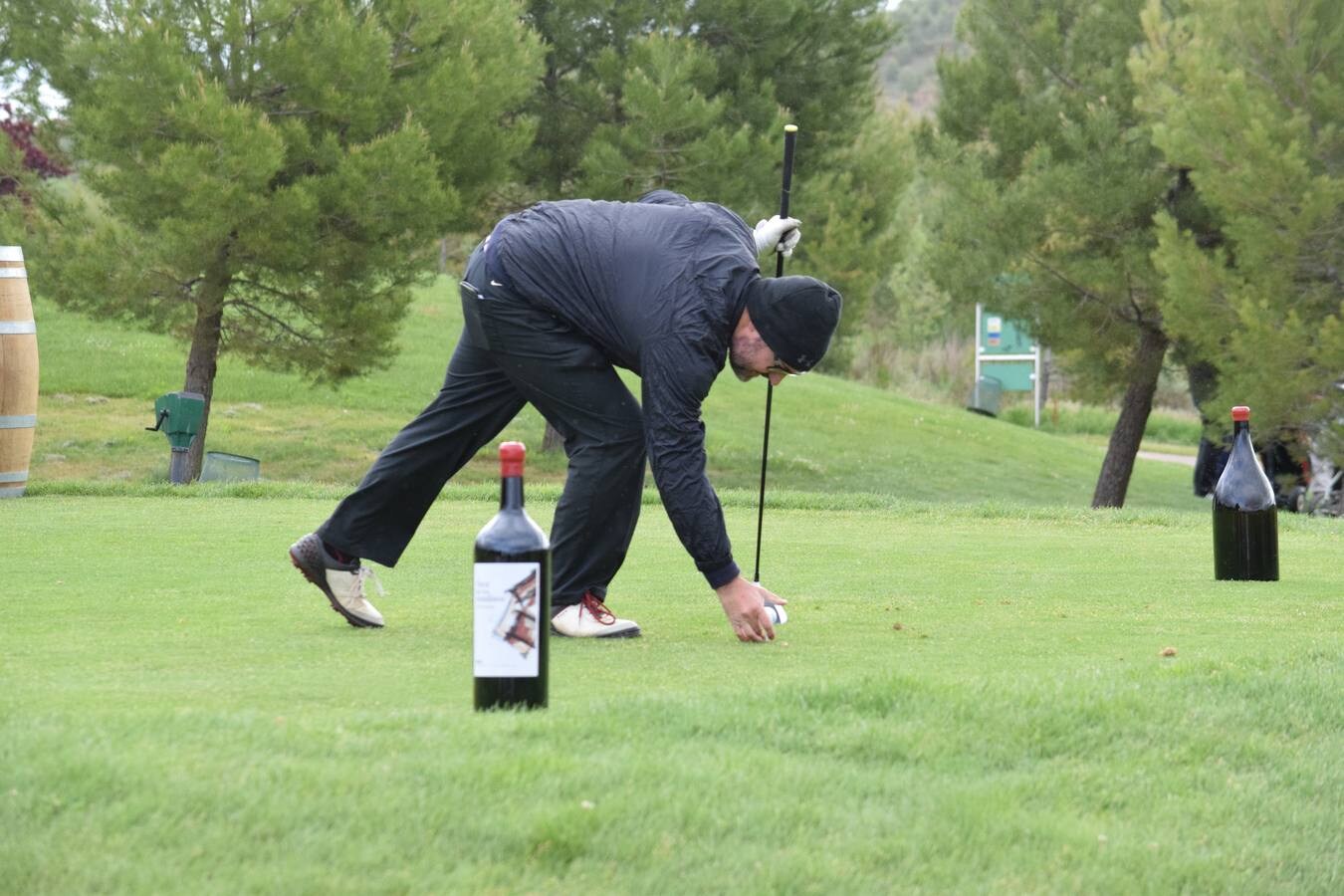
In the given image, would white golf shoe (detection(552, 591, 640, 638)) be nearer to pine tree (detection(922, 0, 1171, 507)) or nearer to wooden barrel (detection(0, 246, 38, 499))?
wooden barrel (detection(0, 246, 38, 499))

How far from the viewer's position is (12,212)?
58.7 feet

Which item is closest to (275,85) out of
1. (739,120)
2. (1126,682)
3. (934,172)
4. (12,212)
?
(12,212)

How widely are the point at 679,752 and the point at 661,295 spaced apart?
195cm

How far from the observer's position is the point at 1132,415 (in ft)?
72.1

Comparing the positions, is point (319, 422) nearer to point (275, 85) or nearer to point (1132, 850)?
point (275, 85)

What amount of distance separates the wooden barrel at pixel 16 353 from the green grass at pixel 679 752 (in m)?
6.61

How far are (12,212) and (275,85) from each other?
3.16m

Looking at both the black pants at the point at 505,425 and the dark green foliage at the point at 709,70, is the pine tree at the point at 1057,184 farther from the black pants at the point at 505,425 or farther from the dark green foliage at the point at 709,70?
the black pants at the point at 505,425

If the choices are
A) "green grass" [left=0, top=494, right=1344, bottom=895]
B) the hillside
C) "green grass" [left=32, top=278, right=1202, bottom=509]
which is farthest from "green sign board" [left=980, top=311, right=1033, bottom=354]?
the hillside

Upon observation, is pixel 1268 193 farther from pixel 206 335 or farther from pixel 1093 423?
pixel 1093 423

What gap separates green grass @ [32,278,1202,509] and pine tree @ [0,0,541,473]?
7.01 feet

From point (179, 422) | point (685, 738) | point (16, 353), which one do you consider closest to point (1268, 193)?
point (179, 422)

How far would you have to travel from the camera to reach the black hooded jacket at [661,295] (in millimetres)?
4992

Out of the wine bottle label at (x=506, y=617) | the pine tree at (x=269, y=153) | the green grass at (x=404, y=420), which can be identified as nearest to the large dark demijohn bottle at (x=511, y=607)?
the wine bottle label at (x=506, y=617)
